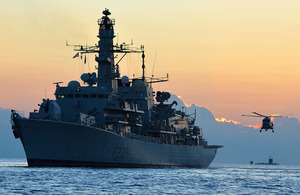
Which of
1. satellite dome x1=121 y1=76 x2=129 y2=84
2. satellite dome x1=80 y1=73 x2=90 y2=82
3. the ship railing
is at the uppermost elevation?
satellite dome x1=121 y1=76 x2=129 y2=84

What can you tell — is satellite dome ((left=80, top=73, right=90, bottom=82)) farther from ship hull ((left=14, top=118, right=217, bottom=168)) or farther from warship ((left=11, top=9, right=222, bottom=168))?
ship hull ((left=14, top=118, right=217, bottom=168))

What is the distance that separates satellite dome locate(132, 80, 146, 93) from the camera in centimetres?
8200

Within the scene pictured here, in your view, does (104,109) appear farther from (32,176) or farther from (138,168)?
(32,176)

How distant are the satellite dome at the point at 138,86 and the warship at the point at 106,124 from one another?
13 centimetres

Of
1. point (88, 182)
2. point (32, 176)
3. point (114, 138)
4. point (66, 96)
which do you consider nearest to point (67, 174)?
point (32, 176)

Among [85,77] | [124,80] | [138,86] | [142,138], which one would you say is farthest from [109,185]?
[124,80]

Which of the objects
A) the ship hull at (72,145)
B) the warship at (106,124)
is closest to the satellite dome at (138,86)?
the warship at (106,124)

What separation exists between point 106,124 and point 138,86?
40.5 feet

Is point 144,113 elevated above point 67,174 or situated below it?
above

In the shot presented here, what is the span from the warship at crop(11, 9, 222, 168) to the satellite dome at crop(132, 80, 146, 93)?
0.13 metres

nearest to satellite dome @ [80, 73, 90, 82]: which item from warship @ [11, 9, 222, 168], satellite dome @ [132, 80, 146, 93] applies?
warship @ [11, 9, 222, 168]

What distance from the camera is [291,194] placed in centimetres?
4725

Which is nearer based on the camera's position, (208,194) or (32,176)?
(208,194)

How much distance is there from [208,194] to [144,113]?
3864cm
